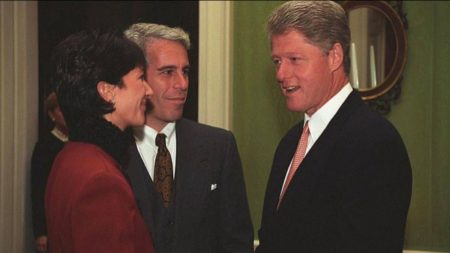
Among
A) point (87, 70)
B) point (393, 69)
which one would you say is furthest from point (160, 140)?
point (393, 69)

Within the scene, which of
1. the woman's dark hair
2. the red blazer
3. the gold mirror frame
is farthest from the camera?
the gold mirror frame

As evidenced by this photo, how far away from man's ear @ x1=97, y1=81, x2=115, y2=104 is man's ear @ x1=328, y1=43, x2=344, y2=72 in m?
0.64

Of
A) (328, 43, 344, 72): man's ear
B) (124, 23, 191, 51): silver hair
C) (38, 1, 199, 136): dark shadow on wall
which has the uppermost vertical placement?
(38, 1, 199, 136): dark shadow on wall

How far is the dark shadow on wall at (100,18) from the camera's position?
3.82 m

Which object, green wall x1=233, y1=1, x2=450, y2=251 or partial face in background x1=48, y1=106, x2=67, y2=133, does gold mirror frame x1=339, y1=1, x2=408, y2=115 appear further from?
partial face in background x1=48, y1=106, x2=67, y2=133

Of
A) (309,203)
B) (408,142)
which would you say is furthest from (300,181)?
(408,142)

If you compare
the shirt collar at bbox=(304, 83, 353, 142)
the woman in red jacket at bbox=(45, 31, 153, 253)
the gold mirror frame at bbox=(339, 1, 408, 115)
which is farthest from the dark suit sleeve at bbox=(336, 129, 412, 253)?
the gold mirror frame at bbox=(339, 1, 408, 115)

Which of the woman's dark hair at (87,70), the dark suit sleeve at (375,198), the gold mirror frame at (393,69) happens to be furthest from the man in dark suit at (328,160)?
the gold mirror frame at (393,69)

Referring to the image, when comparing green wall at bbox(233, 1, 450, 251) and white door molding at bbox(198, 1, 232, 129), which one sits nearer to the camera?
green wall at bbox(233, 1, 450, 251)

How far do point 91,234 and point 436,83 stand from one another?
178 cm

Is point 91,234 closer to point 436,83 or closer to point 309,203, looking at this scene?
point 309,203

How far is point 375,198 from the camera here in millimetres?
1486

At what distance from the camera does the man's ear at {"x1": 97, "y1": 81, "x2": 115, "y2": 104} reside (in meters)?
1.49

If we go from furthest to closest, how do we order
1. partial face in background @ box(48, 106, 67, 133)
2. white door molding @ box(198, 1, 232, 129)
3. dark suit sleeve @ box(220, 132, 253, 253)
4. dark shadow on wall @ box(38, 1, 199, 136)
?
dark shadow on wall @ box(38, 1, 199, 136) < partial face in background @ box(48, 106, 67, 133) < white door molding @ box(198, 1, 232, 129) < dark suit sleeve @ box(220, 132, 253, 253)
